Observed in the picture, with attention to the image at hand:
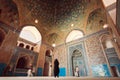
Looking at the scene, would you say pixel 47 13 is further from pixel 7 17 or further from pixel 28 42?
pixel 28 42

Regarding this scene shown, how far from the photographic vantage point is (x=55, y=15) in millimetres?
11656

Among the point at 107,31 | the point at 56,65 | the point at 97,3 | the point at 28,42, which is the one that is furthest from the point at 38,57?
the point at 97,3

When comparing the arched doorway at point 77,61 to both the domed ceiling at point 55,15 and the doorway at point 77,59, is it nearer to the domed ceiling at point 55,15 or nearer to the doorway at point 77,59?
the doorway at point 77,59

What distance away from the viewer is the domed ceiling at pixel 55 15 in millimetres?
8859

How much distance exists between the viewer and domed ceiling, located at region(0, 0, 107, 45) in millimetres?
8859

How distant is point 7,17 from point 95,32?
10613mm

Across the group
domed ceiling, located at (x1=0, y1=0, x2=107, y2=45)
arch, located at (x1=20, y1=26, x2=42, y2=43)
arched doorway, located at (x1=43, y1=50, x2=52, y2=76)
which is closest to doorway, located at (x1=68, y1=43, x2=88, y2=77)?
domed ceiling, located at (x1=0, y1=0, x2=107, y2=45)

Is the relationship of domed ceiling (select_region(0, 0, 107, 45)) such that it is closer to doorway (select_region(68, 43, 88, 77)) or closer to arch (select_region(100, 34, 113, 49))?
arch (select_region(100, 34, 113, 49))

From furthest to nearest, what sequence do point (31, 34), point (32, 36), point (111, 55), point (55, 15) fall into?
point (32, 36) < point (31, 34) < point (55, 15) < point (111, 55)

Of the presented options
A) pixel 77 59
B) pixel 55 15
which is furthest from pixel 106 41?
pixel 55 15

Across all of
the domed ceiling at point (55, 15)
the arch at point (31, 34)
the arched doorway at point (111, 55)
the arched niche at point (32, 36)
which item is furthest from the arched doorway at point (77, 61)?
the arch at point (31, 34)

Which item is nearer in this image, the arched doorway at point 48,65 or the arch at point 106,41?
the arch at point 106,41

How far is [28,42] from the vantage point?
44.3ft

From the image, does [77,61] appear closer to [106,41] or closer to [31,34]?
[106,41]
